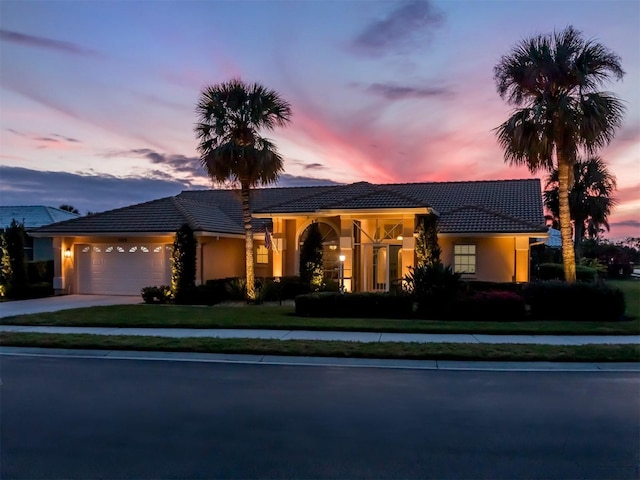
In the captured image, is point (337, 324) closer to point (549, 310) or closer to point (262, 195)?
point (549, 310)

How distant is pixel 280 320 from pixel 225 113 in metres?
9.09

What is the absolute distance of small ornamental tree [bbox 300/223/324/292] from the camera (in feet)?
76.8

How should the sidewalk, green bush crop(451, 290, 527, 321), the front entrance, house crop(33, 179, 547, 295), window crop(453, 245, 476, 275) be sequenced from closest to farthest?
the sidewalk → green bush crop(451, 290, 527, 321) → house crop(33, 179, 547, 295) → the front entrance → window crop(453, 245, 476, 275)

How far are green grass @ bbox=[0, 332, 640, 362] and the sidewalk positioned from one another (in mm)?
741

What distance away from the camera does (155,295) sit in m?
22.5

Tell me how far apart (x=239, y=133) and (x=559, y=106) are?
11352mm

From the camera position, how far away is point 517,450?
228 inches

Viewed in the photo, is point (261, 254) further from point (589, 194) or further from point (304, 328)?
point (589, 194)

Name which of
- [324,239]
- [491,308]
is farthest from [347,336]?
[324,239]

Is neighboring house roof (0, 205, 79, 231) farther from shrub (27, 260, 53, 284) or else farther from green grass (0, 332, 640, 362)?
green grass (0, 332, 640, 362)

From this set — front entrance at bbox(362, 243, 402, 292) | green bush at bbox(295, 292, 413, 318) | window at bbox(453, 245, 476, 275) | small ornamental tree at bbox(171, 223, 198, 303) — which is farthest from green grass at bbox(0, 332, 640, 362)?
window at bbox(453, 245, 476, 275)

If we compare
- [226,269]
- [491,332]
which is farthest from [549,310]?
[226,269]

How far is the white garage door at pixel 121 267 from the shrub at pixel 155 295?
7.34 feet

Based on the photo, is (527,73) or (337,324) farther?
(527,73)
